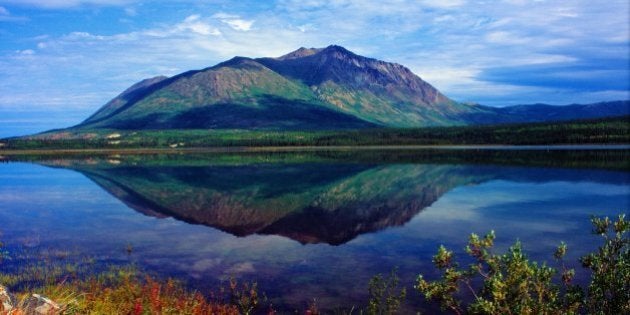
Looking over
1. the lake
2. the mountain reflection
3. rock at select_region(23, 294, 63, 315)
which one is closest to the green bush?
the lake

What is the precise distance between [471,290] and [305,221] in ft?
103

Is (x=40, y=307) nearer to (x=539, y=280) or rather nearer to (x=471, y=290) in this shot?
(x=539, y=280)

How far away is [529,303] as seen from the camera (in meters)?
15.8

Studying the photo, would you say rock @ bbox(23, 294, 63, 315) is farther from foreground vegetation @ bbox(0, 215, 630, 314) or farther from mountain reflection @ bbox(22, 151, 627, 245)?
mountain reflection @ bbox(22, 151, 627, 245)

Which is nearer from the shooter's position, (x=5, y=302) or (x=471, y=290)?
(x=5, y=302)

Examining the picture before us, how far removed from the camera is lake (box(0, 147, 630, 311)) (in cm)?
3102

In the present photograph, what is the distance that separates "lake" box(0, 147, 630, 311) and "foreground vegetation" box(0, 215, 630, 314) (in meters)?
1.97

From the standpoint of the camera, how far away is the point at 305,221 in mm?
51062

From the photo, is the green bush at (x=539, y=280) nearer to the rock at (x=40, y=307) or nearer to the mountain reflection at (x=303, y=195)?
the rock at (x=40, y=307)

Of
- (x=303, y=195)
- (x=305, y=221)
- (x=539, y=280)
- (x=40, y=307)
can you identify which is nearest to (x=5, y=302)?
(x=40, y=307)

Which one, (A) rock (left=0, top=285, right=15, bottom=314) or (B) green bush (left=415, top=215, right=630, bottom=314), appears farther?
(B) green bush (left=415, top=215, right=630, bottom=314)

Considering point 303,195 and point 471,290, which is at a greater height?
point 471,290

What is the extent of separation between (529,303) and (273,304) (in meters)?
12.7

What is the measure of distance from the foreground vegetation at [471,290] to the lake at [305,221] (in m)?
1.97
